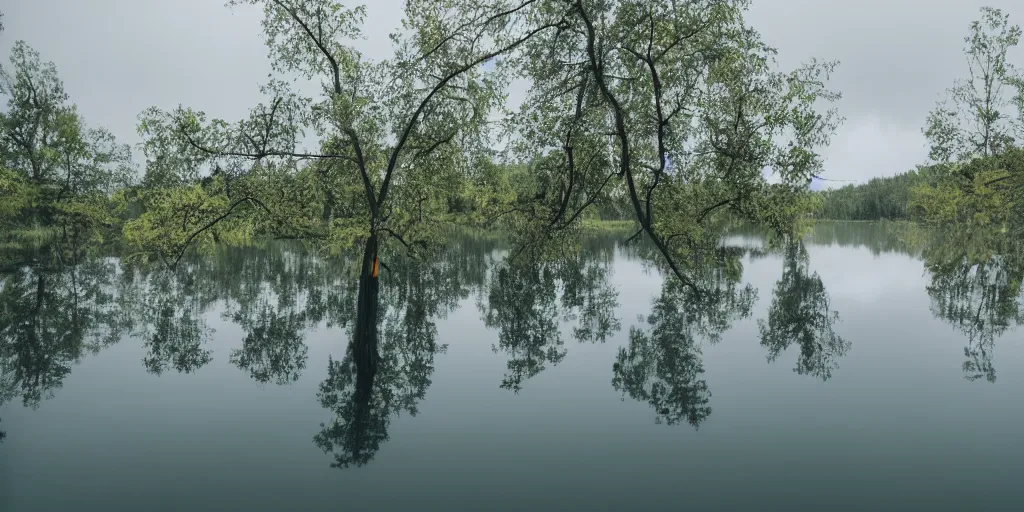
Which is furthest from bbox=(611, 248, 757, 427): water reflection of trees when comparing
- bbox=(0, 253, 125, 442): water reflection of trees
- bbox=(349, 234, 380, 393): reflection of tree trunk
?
bbox=(0, 253, 125, 442): water reflection of trees

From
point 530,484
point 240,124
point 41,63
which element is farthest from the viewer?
point 41,63

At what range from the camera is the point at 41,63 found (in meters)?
58.9

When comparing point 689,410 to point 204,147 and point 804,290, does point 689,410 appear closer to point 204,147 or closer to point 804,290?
point 204,147

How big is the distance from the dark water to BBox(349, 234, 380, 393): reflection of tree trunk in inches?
21.2

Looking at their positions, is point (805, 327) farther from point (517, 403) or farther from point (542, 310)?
point (517, 403)

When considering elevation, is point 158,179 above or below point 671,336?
above

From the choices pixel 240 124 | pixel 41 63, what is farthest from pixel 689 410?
pixel 41 63

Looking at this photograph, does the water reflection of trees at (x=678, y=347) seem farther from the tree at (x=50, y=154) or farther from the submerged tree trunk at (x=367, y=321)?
the tree at (x=50, y=154)

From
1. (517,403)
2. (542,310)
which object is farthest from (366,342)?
(542,310)

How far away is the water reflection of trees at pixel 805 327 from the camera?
20438mm

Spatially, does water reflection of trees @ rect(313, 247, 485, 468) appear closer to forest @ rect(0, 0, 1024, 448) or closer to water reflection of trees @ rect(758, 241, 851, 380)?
forest @ rect(0, 0, 1024, 448)

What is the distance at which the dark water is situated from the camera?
11.3m

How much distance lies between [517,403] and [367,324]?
23.7 ft

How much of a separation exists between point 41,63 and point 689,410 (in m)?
63.5
